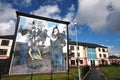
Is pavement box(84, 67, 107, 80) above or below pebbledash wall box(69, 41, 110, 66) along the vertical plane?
below

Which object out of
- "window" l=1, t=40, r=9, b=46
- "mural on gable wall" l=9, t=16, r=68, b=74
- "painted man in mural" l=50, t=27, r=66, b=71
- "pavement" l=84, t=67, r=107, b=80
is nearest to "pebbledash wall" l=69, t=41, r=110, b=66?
"window" l=1, t=40, r=9, b=46

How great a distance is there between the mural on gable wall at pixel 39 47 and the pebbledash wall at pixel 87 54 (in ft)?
96.5

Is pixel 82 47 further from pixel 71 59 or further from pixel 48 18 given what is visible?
pixel 48 18

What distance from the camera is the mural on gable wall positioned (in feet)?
101

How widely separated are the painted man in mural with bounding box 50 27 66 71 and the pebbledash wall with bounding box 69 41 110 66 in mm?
29111

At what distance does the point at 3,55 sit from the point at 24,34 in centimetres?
2591

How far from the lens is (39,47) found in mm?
33281

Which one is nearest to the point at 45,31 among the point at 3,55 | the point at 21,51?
the point at 21,51

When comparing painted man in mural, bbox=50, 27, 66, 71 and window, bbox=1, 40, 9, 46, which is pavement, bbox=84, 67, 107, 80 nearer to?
painted man in mural, bbox=50, 27, 66, 71

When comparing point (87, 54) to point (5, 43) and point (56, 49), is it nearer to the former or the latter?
point (56, 49)

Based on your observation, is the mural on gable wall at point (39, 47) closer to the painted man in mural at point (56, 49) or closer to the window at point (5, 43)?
the painted man in mural at point (56, 49)

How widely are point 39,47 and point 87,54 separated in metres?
42.3

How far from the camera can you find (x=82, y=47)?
7031 centimetres

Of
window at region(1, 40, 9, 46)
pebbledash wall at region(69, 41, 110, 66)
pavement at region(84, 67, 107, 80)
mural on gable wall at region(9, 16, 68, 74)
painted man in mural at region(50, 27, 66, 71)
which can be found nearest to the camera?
pavement at region(84, 67, 107, 80)
